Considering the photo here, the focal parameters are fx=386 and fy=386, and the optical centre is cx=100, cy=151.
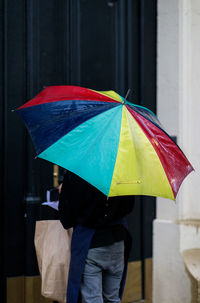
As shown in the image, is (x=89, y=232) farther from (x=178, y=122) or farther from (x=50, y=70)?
(x=178, y=122)

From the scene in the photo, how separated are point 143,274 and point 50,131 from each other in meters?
2.47

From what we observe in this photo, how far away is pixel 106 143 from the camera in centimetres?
204

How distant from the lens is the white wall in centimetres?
394

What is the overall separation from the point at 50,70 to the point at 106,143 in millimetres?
1806

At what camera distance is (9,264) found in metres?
3.45

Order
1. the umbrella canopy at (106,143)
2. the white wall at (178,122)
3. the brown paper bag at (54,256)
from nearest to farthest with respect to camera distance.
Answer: the umbrella canopy at (106,143), the brown paper bag at (54,256), the white wall at (178,122)

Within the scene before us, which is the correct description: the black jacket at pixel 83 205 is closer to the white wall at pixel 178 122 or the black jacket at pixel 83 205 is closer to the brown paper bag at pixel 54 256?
the brown paper bag at pixel 54 256

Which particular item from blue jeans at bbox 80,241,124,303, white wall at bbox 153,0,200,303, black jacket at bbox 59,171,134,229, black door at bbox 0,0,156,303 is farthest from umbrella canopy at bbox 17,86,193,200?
white wall at bbox 153,0,200,303

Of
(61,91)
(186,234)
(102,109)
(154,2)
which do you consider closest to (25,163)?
(61,91)

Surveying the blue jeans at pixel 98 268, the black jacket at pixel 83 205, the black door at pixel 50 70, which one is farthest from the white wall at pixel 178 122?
the black jacket at pixel 83 205

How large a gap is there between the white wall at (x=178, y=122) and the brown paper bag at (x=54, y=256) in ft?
5.52

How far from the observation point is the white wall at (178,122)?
394cm

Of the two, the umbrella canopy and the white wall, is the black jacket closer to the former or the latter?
the umbrella canopy

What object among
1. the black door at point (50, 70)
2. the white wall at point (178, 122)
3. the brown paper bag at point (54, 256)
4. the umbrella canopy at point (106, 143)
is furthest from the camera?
the white wall at point (178, 122)
